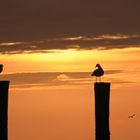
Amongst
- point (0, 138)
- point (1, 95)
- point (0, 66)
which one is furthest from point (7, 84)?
point (0, 66)

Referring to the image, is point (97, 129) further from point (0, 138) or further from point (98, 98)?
point (0, 138)

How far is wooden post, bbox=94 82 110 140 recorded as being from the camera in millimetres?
17719

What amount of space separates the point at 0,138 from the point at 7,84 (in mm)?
1567

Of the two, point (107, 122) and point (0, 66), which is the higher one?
point (0, 66)

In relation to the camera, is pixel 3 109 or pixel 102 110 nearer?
pixel 102 110

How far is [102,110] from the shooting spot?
17.9 metres

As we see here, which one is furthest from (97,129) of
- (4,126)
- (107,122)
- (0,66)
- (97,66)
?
(0,66)

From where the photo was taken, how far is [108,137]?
17984 millimetres

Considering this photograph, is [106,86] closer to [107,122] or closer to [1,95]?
[107,122]

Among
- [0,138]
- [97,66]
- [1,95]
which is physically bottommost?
[0,138]

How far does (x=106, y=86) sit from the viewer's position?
58.1ft

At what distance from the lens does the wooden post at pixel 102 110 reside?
17.7 metres

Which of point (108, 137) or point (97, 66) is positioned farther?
point (97, 66)

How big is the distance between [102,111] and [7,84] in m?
2.84
